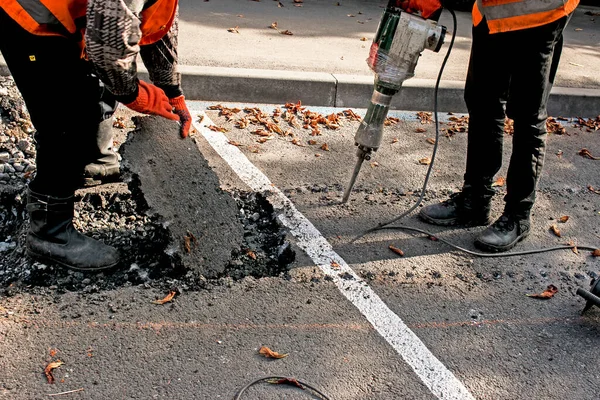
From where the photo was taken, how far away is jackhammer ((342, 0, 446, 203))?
10.8ft

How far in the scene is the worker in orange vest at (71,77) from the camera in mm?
2521

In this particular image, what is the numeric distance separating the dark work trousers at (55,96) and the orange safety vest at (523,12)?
2.10 meters

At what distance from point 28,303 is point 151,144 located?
1131 mm

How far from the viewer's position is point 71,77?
113 inches

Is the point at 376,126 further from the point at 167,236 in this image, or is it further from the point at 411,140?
the point at 411,140

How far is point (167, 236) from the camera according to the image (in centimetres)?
322

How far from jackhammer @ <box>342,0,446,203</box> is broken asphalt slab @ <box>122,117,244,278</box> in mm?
1068

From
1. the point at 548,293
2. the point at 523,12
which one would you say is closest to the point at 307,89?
the point at 523,12

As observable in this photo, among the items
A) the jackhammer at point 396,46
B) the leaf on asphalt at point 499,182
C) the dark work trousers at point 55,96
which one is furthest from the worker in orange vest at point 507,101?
A: the dark work trousers at point 55,96

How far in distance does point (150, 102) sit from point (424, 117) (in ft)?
11.0

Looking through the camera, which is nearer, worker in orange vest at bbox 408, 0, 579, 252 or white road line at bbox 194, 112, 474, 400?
white road line at bbox 194, 112, 474, 400

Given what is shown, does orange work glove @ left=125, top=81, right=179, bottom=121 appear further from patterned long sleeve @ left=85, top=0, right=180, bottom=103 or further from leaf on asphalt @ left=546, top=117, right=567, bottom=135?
leaf on asphalt @ left=546, top=117, right=567, bottom=135

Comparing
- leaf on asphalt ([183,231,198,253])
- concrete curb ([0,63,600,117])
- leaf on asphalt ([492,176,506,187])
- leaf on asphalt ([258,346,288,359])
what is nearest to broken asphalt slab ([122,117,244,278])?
leaf on asphalt ([183,231,198,253])

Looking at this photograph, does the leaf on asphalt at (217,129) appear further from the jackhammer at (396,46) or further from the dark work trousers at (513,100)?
the dark work trousers at (513,100)
